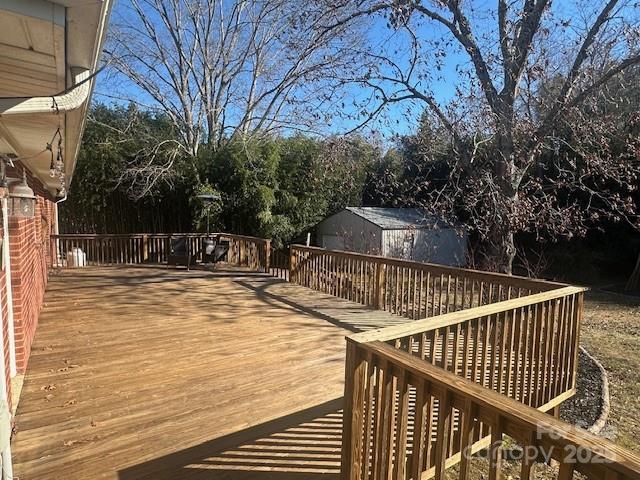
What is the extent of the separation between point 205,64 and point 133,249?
740cm

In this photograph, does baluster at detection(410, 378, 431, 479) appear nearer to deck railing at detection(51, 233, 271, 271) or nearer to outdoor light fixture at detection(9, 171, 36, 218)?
outdoor light fixture at detection(9, 171, 36, 218)

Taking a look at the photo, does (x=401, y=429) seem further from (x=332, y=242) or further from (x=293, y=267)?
(x=332, y=242)

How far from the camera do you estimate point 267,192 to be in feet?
43.7

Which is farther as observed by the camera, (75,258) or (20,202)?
(75,258)

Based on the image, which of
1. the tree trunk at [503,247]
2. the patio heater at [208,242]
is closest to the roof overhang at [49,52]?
the tree trunk at [503,247]

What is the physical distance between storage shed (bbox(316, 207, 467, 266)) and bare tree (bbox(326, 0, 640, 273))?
6186 mm

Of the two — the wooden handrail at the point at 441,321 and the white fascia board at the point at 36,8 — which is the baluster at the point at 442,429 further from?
the white fascia board at the point at 36,8

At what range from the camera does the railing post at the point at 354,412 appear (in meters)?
1.83

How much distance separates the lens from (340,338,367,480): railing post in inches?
72.1

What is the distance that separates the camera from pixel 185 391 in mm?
3129

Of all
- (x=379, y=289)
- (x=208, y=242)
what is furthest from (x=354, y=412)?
(x=208, y=242)

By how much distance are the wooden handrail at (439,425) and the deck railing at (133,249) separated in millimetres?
8142

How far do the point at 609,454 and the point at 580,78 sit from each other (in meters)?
6.07

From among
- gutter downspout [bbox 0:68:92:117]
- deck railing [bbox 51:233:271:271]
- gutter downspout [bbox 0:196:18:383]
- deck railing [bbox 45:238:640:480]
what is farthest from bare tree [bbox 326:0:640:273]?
gutter downspout [bbox 0:68:92:117]
